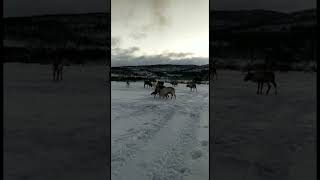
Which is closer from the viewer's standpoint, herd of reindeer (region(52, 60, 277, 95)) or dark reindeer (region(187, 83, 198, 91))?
herd of reindeer (region(52, 60, 277, 95))

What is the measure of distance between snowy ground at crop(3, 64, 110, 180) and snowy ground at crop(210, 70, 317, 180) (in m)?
0.69

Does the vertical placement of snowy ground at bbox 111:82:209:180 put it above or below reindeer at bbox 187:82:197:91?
below

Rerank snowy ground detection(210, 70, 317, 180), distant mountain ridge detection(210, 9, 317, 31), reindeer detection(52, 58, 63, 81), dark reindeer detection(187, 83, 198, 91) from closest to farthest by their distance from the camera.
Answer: snowy ground detection(210, 70, 317, 180) < distant mountain ridge detection(210, 9, 317, 31) < reindeer detection(52, 58, 63, 81) < dark reindeer detection(187, 83, 198, 91)

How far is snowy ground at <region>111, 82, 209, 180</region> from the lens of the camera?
88.7 inches

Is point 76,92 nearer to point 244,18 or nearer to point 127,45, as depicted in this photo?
point 127,45

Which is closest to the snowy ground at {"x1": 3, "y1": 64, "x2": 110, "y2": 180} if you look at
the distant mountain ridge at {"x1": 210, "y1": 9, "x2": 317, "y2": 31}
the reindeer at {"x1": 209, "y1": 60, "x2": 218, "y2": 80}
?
the reindeer at {"x1": 209, "y1": 60, "x2": 218, "y2": 80}

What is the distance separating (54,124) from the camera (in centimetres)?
212

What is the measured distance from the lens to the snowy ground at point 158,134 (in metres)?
2.25

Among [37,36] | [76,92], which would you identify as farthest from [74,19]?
[76,92]

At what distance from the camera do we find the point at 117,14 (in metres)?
2.39

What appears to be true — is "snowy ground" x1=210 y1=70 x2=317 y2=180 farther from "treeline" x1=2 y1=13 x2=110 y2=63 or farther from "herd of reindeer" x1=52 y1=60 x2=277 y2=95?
"treeline" x1=2 y1=13 x2=110 y2=63

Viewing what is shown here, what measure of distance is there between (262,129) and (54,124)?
1.20 m

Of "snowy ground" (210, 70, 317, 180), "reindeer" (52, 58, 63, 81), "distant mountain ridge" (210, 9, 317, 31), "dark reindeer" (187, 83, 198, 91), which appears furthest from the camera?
"dark reindeer" (187, 83, 198, 91)

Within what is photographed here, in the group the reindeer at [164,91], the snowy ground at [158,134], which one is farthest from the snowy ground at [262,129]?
the reindeer at [164,91]
